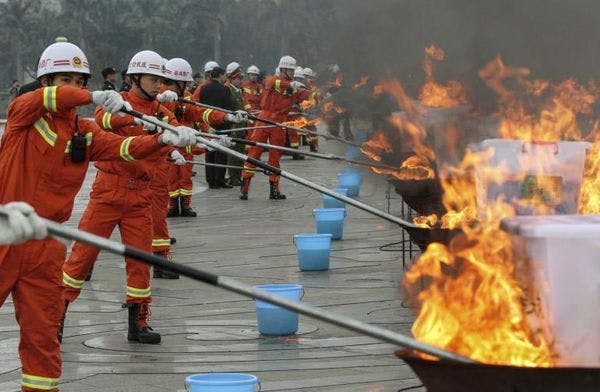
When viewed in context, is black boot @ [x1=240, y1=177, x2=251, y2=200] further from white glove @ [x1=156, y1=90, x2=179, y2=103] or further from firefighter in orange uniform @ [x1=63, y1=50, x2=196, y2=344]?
firefighter in orange uniform @ [x1=63, y1=50, x2=196, y2=344]

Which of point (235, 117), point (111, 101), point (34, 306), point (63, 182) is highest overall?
point (235, 117)

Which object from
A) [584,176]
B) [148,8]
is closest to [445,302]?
[584,176]

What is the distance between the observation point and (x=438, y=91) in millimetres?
13836

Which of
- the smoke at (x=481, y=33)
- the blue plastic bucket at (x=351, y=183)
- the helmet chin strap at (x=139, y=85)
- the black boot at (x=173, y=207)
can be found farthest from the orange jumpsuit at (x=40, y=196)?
the blue plastic bucket at (x=351, y=183)

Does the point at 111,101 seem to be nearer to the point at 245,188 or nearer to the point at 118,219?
the point at 118,219

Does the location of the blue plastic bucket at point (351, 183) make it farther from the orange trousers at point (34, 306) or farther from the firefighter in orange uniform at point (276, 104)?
the orange trousers at point (34, 306)

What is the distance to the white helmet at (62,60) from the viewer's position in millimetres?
7328

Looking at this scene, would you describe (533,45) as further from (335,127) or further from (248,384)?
(335,127)

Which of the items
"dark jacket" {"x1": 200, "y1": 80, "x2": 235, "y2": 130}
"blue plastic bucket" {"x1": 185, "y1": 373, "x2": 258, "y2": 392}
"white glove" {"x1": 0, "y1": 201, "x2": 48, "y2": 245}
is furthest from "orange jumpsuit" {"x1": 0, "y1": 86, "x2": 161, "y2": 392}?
"dark jacket" {"x1": 200, "y1": 80, "x2": 235, "y2": 130}

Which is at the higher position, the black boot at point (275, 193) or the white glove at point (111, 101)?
the white glove at point (111, 101)

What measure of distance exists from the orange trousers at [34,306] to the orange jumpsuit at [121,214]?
2.38 metres

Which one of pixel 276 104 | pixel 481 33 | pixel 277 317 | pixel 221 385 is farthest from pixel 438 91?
pixel 221 385

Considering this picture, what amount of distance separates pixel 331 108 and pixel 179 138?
16.8 meters

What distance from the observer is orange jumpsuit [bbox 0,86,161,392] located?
6477mm
